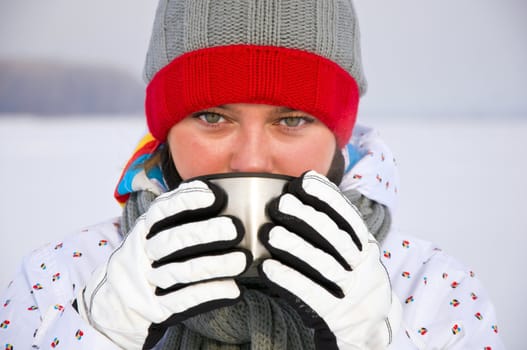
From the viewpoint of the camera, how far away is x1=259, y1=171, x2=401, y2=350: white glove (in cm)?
67

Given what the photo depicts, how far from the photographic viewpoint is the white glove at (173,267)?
2.19 ft

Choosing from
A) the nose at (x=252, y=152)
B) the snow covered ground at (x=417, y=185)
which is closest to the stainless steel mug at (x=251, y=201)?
the nose at (x=252, y=152)

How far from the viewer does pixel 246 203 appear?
673mm


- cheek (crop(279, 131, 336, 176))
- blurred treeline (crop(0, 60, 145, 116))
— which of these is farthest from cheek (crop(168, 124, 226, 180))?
blurred treeline (crop(0, 60, 145, 116))

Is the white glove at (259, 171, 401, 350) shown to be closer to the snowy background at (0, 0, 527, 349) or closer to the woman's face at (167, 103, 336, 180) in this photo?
the woman's face at (167, 103, 336, 180)

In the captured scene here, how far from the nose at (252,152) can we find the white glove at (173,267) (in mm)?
204

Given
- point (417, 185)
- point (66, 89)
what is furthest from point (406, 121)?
point (66, 89)

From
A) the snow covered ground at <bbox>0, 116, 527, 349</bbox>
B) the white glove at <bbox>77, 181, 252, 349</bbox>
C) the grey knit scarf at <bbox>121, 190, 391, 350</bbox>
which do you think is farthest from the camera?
the snow covered ground at <bbox>0, 116, 527, 349</bbox>

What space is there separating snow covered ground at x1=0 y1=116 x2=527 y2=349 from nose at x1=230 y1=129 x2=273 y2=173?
123cm

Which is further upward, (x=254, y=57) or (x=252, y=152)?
(x=254, y=57)

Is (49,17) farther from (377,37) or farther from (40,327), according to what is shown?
(40,327)

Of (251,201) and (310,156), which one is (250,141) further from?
(251,201)

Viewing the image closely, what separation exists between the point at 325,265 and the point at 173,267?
177mm

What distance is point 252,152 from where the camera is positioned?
0.92m
